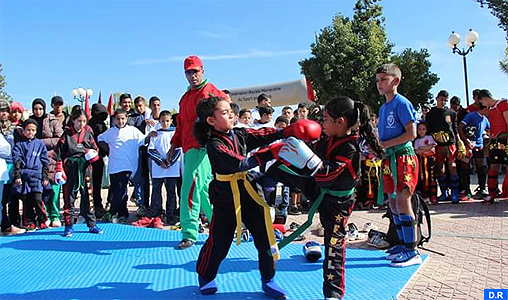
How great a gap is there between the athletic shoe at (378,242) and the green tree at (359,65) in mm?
17669

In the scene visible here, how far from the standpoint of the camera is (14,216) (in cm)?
637

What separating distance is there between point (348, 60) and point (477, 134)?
14.1 m

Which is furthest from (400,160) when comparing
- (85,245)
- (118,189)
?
(118,189)

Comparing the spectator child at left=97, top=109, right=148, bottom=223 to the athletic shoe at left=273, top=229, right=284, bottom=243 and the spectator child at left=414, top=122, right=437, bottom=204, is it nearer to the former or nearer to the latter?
the athletic shoe at left=273, top=229, right=284, bottom=243

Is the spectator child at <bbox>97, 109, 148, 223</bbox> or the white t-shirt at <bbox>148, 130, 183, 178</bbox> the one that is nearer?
the spectator child at <bbox>97, 109, 148, 223</bbox>

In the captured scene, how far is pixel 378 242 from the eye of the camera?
472cm

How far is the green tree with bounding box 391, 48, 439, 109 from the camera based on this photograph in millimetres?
22062

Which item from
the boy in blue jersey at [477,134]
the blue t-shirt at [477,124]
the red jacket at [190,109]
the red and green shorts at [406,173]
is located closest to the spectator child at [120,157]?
the red jacket at [190,109]

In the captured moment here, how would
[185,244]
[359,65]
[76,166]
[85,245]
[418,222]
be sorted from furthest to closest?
1. [359,65]
2. [76,166]
3. [85,245]
4. [185,244]
5. [418,222]

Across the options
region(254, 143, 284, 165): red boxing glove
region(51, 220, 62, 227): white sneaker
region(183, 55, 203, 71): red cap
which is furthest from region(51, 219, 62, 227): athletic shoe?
region(254, 143, 284, 165): red boxing glove

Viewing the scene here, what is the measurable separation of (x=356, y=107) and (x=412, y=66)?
21.0 meters

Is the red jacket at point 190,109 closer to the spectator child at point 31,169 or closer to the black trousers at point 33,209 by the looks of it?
the spectator child at point 31,169

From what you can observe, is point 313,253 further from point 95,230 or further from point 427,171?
point 427,171

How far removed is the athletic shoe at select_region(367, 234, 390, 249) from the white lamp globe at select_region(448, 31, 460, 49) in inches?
499
